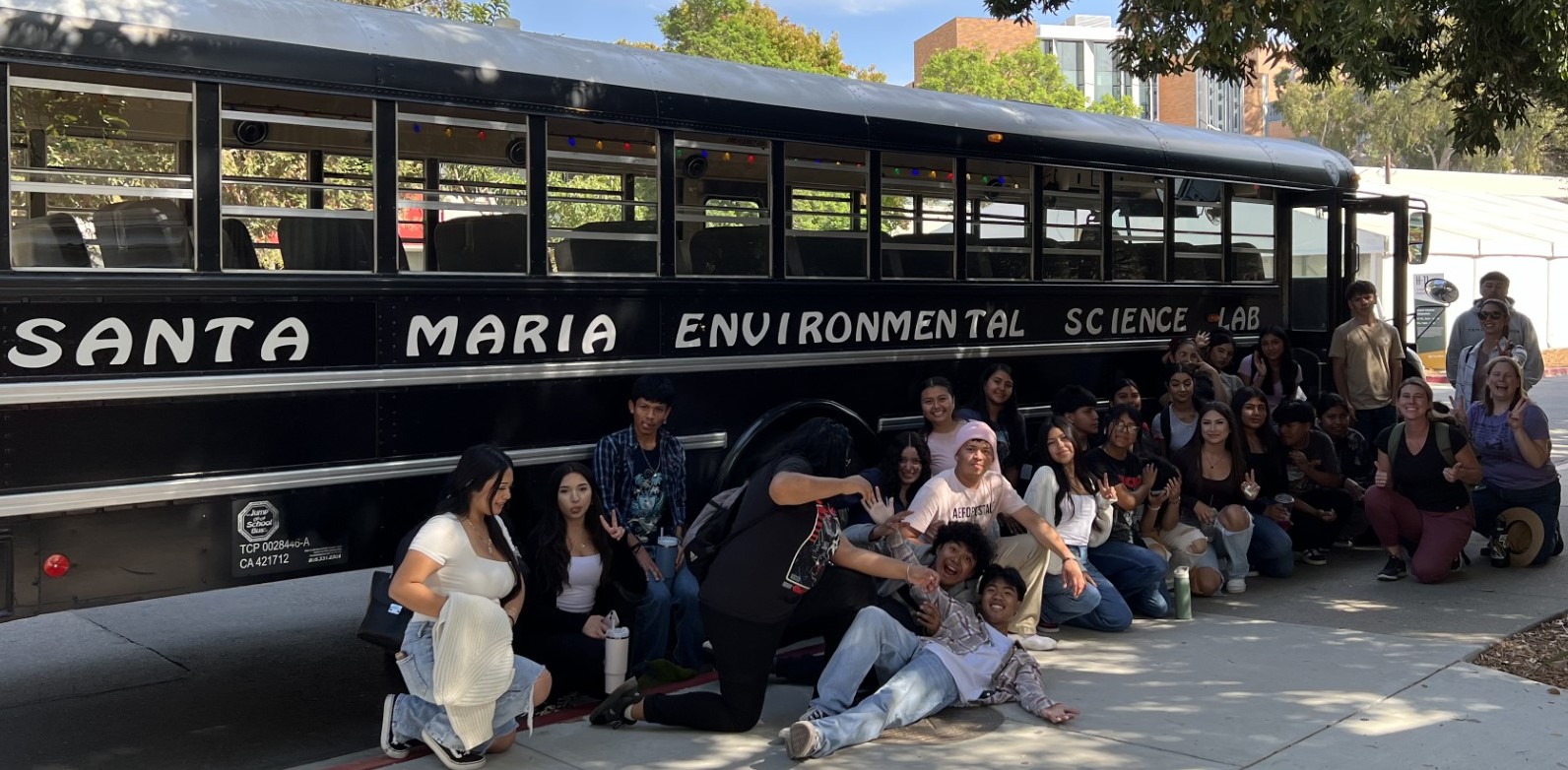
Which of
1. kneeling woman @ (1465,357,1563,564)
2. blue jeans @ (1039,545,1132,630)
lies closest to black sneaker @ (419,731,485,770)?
blue jeans @ (1039,545,1132,630)

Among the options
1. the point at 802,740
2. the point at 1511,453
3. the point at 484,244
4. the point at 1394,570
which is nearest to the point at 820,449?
the point at 802,740

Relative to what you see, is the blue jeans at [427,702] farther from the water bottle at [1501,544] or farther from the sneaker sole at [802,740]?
the water bottle at [1501,544]

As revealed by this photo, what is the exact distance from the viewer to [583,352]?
691 cm

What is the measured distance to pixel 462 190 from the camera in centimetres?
661

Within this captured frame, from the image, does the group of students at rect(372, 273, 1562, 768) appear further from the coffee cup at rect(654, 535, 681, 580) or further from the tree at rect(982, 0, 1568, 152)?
the tree at rect(982, 0, 1568, 152)

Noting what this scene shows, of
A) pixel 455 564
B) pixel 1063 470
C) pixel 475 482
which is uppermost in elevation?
pixel 475 482

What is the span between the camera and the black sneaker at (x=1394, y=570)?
842 cm

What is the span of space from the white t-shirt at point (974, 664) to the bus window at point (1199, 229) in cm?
494

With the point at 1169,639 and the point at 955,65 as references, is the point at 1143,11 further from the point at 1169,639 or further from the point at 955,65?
the point at 955,65

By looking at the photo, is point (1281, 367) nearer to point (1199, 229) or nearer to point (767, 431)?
point (1199, 229)

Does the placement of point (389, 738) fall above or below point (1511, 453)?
below

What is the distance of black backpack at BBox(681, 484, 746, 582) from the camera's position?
5828 mm

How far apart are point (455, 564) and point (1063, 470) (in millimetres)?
3299

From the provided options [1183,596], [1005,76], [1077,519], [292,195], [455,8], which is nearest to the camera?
[292,195]
